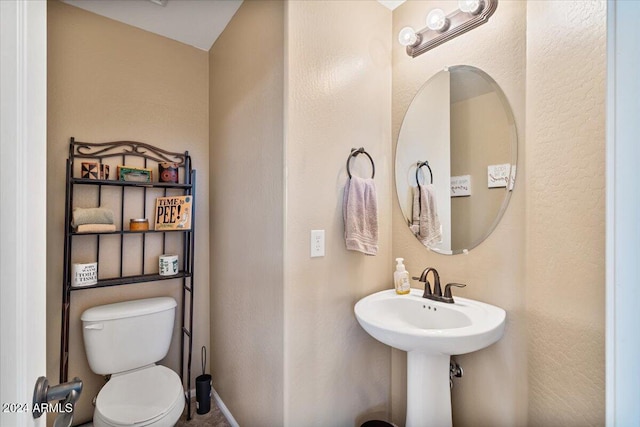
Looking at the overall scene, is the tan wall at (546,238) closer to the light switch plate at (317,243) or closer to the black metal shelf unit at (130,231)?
the light switch plate at (317,243)

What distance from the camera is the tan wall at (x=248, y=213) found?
1.31 metres

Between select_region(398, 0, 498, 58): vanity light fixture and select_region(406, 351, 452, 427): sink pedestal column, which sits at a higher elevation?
select_region(398, 0, 498, 58): vanity light fixture

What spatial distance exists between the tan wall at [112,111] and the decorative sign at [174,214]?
26cm

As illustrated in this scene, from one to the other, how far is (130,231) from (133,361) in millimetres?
745

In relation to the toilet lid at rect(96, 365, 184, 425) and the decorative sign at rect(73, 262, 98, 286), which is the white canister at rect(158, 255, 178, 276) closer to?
the decorative sign at rect(73, 262, 98, 286)

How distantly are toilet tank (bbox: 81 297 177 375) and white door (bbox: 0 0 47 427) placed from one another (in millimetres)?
1232

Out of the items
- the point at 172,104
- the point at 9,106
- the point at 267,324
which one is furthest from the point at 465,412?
the point at 172,104

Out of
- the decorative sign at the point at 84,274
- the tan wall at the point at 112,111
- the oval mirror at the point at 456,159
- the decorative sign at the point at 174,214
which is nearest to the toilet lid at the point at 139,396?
the tan wall at the point at 112,111

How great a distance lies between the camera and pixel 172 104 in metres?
1.99

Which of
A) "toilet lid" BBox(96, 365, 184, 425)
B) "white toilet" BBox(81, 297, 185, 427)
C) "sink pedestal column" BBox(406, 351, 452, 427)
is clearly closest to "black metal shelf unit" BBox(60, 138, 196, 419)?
"white toilet" BBox(81, 297, 185, 427)

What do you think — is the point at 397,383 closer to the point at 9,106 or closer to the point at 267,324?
the point at 267,324

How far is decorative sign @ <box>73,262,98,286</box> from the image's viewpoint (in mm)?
1537

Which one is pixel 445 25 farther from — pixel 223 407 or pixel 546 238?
pixel 223 407

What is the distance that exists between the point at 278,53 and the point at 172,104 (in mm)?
1084
